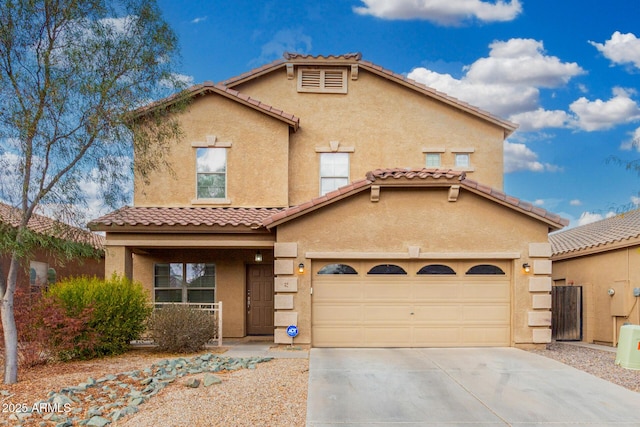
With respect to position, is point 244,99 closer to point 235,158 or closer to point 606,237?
point 235,158

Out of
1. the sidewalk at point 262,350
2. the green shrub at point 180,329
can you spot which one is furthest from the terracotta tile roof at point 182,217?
the sidewalk at point 262,350

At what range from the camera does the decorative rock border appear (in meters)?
8.37

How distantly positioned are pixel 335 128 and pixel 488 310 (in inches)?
276

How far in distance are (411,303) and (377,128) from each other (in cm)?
588

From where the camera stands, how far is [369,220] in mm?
14398

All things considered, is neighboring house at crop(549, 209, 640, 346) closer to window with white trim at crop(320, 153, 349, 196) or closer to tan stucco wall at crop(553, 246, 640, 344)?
tan stucco wall at crop(553, 246, 640, 344)

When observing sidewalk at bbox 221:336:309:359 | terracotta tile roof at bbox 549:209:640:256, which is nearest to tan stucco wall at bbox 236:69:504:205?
terracotta tile roof at bbox 549:209:640:256

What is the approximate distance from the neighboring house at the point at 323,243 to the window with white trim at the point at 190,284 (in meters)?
0.03

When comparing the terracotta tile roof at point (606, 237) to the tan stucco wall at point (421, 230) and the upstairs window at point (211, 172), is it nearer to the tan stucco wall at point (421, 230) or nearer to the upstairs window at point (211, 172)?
the tan stucco wall at point (421, 230)

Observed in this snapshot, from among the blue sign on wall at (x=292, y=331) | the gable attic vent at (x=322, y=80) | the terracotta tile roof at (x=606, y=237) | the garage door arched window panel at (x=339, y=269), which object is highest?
the gable attic vent at (x=322, y=80)

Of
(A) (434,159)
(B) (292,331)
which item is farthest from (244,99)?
(B) (292,331)

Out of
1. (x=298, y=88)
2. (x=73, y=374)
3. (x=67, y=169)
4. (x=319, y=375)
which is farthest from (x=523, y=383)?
(x=298, y=88)

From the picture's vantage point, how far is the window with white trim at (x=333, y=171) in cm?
1777

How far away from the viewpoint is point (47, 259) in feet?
66.9
